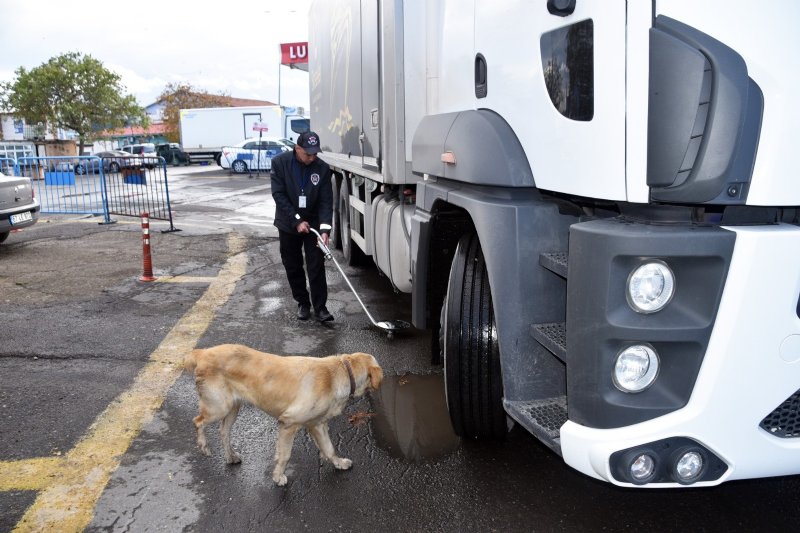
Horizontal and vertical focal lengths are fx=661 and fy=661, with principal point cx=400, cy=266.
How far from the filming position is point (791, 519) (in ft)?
10.0

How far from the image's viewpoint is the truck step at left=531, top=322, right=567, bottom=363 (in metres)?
2.39

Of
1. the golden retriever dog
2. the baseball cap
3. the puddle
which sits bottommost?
the puddle

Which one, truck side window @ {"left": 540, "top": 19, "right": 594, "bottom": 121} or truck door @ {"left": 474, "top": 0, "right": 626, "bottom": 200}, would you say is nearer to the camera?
truck door @ {"left": 474, "top": 0, "right": 626, "bottom": 200}

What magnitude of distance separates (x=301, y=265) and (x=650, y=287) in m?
4.87

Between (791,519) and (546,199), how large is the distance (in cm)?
190

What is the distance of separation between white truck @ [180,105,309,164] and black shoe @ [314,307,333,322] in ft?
112

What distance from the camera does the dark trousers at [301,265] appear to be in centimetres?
642

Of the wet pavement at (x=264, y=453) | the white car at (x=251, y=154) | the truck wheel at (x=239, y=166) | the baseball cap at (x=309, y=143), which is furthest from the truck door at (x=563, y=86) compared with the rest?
the truck wheel at (x=239, y=166)

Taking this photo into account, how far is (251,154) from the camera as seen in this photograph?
31.0 m

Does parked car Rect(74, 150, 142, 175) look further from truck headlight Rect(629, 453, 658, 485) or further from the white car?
the white car

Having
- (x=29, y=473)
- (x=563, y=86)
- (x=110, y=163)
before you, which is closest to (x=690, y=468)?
(x=563, y=86)

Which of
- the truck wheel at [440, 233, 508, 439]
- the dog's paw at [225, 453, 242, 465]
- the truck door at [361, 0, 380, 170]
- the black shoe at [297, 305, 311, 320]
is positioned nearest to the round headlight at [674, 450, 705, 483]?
the truck wheel at [440, 233, 508, 439]

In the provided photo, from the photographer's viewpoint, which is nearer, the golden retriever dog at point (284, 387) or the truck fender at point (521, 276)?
the truck fender at point (521, 276)

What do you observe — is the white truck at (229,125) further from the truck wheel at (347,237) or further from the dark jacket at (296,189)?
the dark jacket at (296,189)
